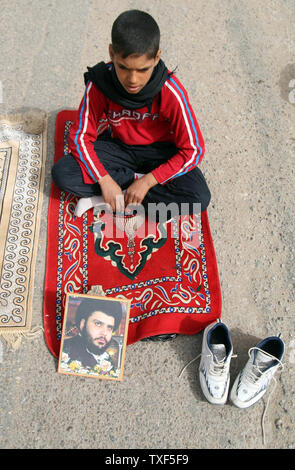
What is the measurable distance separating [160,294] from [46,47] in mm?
2044

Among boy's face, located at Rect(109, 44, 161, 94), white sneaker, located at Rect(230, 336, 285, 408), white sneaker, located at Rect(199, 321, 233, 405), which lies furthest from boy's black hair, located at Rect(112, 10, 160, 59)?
white sneaker, located at Rect(230, 336, 285, 408)

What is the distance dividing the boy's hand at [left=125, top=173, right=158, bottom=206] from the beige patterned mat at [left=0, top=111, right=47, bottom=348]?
54 centimetres

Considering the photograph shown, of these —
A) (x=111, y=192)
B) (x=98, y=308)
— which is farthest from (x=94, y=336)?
(x=111, y=192)

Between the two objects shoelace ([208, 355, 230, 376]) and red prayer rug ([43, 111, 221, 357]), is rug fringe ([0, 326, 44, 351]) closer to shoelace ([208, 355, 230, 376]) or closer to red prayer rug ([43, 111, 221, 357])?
red prayer rug ([43, 111, 221, 357])

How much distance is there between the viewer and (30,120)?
2.49m

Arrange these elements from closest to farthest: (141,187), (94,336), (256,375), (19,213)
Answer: (256,375) → (94,336) → (141,187) → (19,213)

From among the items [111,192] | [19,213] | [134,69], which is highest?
[134,69]

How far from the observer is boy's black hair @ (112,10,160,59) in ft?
5.05

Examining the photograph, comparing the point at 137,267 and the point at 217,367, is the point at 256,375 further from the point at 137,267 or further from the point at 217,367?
the point at 137,267

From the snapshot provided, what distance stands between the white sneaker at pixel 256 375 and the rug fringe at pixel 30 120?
1756mm

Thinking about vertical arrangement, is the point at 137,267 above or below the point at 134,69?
below

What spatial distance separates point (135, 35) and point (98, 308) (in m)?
1.12

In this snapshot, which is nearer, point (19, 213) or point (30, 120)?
point (19, 213)

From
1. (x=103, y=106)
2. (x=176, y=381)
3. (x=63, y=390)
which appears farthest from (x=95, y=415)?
(x=103, y=106)
